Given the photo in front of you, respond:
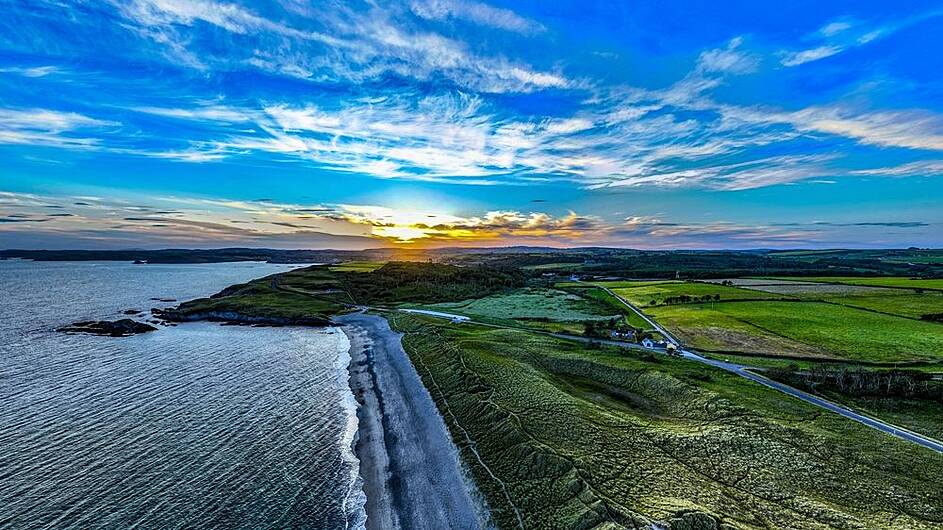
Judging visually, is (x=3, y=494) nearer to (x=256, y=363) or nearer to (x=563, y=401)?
(x=256, y=363)

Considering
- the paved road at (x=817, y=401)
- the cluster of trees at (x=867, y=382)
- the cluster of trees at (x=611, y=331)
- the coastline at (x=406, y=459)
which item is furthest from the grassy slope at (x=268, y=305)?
the cluster of trees at (x=867, y=382)

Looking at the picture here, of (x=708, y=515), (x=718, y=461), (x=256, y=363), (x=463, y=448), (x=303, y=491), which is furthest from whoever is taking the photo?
(x=256, y=363)

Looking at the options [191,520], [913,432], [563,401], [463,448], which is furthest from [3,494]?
[913,432]

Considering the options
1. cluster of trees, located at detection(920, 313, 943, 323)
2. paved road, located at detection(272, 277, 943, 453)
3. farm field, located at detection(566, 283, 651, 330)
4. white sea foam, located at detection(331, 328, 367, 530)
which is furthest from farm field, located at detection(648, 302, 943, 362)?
white sea foam, located at detection(331, 328, 367, 530)

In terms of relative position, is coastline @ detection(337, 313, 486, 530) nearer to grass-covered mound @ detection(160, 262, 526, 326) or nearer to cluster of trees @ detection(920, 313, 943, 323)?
grass-covered mound @ detection(160, 262, 526, 326)

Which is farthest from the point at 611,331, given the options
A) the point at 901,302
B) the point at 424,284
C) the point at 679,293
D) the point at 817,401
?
the point at 424,284

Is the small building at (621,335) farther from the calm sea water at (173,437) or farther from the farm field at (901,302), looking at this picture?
the farm field at (901,302)
